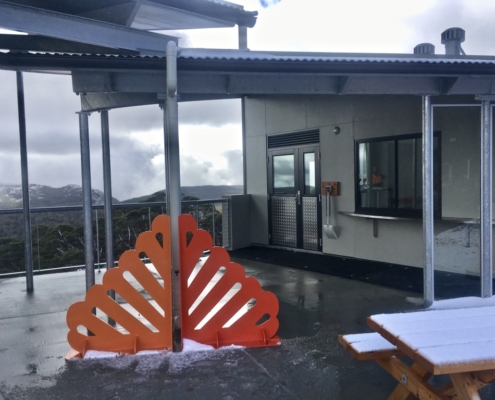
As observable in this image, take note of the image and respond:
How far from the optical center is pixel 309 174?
8.80 metres

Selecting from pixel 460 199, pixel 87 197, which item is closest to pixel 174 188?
pixel 87 197

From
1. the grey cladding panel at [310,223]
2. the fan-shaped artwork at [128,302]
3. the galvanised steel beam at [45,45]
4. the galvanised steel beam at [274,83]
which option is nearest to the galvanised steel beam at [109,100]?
the galvanised steel beam at [274,83]

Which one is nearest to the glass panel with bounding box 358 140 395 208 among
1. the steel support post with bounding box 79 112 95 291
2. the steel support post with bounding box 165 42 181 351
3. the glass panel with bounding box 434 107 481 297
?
the glass panel with bounding box 434 107 481 297

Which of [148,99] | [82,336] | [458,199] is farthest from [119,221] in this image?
[458,199]

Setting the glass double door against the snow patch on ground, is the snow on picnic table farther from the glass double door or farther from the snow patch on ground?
the glass double door

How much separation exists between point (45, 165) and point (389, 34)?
319 inches

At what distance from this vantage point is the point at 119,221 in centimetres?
782

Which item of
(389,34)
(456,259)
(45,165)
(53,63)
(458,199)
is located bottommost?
(456,259)

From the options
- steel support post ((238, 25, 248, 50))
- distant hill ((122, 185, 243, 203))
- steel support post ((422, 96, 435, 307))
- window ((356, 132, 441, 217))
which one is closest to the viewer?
steel support post ((422, 96, 435, 307))

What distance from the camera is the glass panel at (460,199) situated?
489 centimetres

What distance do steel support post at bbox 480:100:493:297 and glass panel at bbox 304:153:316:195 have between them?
4070mm

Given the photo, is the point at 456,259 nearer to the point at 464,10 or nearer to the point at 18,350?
the point at 18,350

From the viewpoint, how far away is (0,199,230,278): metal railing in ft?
23.0

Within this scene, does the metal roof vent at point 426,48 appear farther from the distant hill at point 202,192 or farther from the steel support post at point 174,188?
the steel support post at point 174,188
